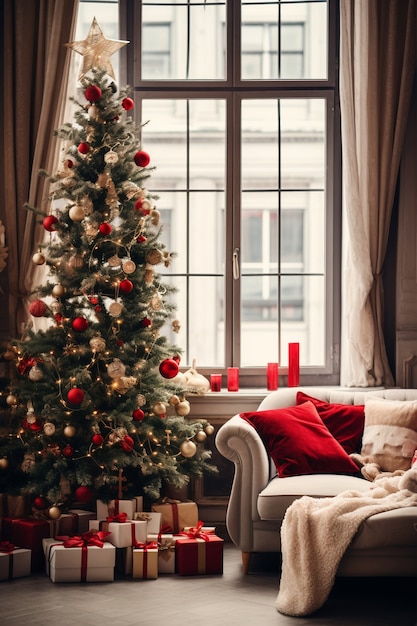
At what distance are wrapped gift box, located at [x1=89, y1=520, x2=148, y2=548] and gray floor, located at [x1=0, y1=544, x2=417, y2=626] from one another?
17 centimetres

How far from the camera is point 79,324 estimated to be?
14.2 ft

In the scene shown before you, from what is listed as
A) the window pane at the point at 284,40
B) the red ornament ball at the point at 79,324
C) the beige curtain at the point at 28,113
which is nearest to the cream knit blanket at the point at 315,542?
the red ornament ball at the point at 79,324

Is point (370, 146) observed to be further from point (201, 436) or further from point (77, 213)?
point (201, 436)

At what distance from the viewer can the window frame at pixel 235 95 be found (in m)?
5.39

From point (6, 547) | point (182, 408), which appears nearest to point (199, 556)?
point (182, 408)

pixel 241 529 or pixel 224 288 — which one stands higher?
pixel 224 288

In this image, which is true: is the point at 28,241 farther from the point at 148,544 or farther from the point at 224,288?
the point at 148,544

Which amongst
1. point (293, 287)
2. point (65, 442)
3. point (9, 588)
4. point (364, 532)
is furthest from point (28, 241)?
point (364, 532)

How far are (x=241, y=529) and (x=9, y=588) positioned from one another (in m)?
1.10

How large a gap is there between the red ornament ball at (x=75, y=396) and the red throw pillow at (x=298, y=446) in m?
0.83

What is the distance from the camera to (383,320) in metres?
5.27

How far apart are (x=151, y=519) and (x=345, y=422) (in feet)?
3.70

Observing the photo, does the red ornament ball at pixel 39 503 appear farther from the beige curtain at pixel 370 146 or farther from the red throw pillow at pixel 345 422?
the beige curtain at pixel 370 146

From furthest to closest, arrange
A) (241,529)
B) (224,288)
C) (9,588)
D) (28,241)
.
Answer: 1. (224,288)
2. (28,241)
3. (241,529)
4. (9,588)
